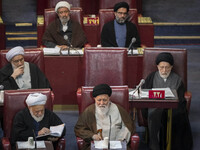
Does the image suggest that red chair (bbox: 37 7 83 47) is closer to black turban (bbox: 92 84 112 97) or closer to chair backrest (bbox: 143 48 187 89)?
chair backrest (bbox: 143 48 187 89)

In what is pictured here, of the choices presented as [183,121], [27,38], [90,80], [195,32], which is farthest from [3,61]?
[195,32]

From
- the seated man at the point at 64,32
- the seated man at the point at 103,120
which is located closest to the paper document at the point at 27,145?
the seated man at the point at 103,120

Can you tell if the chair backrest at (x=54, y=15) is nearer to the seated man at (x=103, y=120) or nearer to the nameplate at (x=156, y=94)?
the nameplate at (x=156, y=94)

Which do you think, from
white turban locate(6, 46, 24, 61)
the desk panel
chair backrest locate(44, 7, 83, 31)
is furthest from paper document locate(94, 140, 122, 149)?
chair backrest locate(44, 7, 83, 31)

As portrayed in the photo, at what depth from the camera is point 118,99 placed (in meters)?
5.89

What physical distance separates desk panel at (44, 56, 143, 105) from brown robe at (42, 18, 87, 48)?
740 millimetres

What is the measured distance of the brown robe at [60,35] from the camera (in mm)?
8250

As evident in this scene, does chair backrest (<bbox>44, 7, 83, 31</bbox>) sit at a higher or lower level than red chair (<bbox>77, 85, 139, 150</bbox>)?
higher

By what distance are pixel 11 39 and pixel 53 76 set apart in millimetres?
3372

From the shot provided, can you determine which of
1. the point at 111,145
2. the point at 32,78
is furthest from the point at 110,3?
the point at 111,145

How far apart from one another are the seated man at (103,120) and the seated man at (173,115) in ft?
2.20

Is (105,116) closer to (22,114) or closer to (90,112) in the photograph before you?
(90,112)

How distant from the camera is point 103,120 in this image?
19.0 feet

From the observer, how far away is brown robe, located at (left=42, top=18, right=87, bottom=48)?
325 inches
